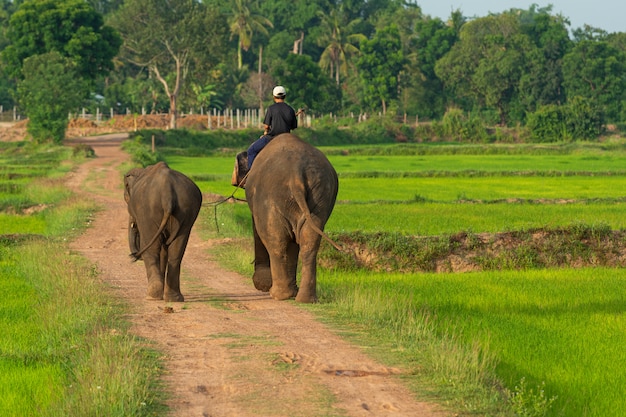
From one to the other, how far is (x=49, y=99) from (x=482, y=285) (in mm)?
41230

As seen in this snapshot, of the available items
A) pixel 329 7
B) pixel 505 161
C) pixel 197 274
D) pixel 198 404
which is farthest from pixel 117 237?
pixel 329 7

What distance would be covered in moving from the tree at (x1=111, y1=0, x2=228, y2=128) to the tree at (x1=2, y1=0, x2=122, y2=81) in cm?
617

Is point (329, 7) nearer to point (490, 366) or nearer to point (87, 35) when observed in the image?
point (87, 35)

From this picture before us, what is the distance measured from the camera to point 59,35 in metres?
62.0

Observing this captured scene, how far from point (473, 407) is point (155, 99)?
72.5 meters

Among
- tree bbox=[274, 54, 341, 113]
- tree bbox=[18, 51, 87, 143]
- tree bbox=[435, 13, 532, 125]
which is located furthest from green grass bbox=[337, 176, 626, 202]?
tree bbox=[435, 13, 532, 125]

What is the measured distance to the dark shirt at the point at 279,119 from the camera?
461 inches

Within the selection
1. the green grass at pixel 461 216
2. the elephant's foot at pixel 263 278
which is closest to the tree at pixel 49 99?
the green grass at pixel 461 216

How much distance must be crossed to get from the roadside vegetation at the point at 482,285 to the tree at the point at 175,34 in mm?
36776

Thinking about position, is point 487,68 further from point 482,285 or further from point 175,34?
point 482,285

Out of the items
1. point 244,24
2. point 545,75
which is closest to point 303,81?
point 244,24

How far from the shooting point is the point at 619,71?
74438 mm

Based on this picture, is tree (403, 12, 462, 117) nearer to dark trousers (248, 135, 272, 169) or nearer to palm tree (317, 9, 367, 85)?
palm tree (317, 9, 367, 85)

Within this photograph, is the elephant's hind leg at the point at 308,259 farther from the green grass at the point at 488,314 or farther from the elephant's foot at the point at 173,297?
the elephant's foot at the point at 173,297
